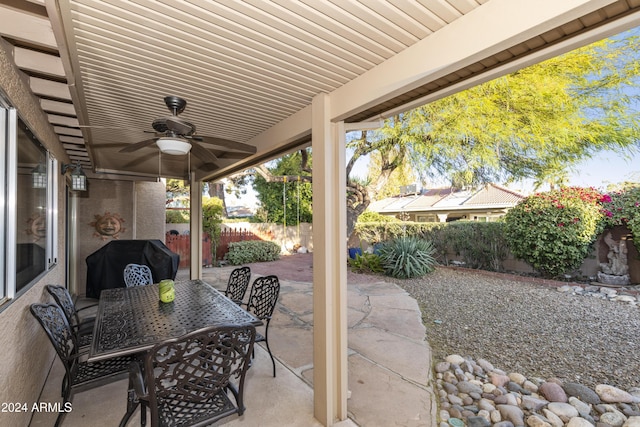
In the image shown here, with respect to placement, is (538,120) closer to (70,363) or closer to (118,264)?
(70,363)

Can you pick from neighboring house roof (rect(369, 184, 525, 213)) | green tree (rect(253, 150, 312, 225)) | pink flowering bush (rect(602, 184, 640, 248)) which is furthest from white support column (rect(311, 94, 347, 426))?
green tree (rect(253, 150, 312, 225))

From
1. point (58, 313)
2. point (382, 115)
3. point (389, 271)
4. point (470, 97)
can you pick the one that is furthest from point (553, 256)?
point (58, 313)

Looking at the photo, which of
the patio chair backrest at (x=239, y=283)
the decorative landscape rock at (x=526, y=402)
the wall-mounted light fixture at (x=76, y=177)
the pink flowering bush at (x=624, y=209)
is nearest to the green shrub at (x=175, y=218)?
the wall-mounted light fixture at (x=76, y=177)

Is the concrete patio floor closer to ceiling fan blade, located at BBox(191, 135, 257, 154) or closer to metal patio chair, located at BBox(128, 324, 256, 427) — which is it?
metal patio chair, located at BBox(128, 324, 256, 427)

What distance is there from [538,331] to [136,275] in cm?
552

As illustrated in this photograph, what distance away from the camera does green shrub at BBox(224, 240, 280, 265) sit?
1031cm

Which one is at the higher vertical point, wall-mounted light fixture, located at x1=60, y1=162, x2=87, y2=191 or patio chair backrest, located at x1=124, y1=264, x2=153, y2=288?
wall-mounted light fixture, located at x1=60, y1=162, x2=87, y2=191

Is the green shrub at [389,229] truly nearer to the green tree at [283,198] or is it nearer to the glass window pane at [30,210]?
the green tree at [283,198]

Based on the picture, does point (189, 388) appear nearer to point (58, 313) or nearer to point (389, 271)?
point (58, 313)

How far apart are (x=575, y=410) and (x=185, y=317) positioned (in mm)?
3171

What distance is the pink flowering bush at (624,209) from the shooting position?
557 centimetres

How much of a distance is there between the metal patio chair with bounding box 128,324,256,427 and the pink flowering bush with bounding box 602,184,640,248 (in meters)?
7.33

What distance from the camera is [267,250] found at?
1107cm

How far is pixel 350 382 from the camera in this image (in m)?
2.80
